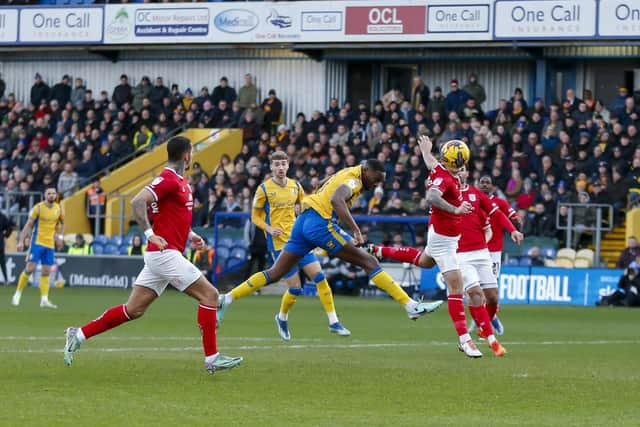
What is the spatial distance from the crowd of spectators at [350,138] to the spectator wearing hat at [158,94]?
33 millimetres

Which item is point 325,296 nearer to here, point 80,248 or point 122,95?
point 80,248

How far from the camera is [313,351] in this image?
15.6 meters

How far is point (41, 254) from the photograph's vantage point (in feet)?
85.9

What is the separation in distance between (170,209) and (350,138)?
26672mm

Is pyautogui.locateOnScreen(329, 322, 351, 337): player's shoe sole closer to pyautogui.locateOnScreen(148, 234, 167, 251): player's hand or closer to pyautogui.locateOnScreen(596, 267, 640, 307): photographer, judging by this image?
pyautogui.locateOnScreen(148, 234, 167, 251): player's hand

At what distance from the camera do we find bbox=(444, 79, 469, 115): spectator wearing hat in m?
39.1

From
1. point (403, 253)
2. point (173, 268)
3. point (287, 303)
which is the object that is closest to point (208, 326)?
point (173, 268)

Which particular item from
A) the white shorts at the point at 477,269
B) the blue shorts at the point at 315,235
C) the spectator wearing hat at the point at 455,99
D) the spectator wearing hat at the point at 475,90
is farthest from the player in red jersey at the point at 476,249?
the spectator wearing hat at the point at 475,90

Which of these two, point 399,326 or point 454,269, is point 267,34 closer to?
point 399,326

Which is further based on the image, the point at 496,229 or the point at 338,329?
the point at 496,229

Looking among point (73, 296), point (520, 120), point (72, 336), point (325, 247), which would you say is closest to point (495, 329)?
point (325, 247)

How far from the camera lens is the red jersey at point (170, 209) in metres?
12.5

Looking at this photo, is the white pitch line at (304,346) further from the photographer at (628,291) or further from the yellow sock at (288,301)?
the photographer at (628,291)

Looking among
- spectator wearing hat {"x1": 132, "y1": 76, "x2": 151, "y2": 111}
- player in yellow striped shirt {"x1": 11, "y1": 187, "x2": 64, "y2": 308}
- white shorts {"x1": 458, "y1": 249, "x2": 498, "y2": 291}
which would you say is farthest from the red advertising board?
white shorts {"x1": 458, "y1": 249, "x2": 498, "y2": 291}
